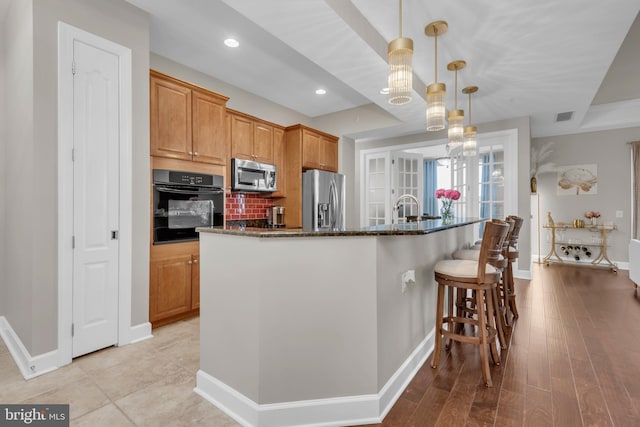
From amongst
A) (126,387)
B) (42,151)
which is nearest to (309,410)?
(126,387)

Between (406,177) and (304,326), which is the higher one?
(406,177)

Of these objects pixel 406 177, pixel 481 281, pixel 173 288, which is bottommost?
pixel 173 288

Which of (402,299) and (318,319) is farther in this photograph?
(402,299)

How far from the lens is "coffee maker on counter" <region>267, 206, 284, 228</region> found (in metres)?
4.69

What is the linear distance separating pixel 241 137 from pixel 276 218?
135 centimetres

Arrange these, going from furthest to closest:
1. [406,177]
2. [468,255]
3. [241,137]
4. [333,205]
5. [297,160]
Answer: [406,177]
[333,205]
[297,160]
[241,137]
[468,255]

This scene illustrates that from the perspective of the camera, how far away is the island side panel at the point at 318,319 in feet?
5.15

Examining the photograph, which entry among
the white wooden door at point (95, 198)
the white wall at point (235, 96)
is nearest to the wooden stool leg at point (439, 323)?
the white wooden door at point (95, 198)

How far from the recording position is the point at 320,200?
466cm

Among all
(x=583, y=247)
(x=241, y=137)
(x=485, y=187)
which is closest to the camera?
(x=241, y=137)

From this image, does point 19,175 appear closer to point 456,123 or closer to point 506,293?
point 456,123

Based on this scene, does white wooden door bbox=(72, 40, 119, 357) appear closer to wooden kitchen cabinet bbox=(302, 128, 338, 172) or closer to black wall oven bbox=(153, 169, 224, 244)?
black wall oven bbox=(153, 169, 224, 244)

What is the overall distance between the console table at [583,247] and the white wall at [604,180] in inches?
6.2

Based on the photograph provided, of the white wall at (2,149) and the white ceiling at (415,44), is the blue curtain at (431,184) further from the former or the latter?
the white wall at (2,149)
